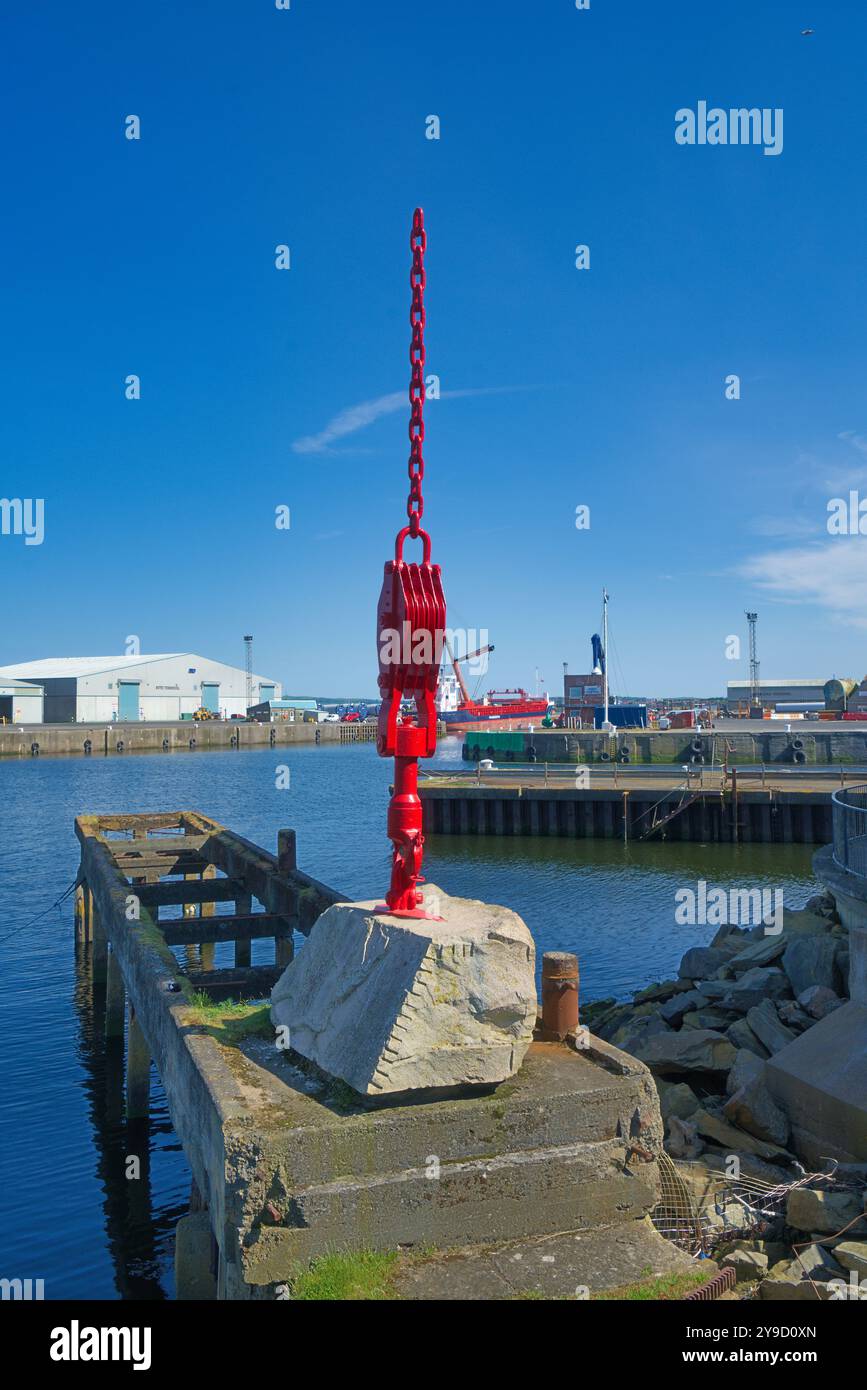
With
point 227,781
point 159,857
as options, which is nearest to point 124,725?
point 227,781

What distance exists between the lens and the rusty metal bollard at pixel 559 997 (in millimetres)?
7730

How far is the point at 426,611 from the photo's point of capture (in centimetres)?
733

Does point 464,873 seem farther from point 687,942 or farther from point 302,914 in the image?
point 302,914

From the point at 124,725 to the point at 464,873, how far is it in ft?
316

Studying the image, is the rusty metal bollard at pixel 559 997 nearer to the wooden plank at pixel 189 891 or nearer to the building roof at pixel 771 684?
the wooden plank at pixel 189 891

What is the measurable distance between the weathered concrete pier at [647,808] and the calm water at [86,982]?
4.38ft

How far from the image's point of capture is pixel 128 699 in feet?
450

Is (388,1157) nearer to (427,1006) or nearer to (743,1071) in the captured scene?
(427,1006)

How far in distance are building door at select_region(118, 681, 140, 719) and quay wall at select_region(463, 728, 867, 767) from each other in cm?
Answer: 7950

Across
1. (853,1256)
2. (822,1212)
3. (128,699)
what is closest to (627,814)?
(822,1212)

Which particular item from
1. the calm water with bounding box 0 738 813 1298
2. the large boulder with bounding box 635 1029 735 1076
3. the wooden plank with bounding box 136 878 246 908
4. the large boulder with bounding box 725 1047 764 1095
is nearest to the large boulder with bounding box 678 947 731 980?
the calm water with bounding box 0 738 813 1298

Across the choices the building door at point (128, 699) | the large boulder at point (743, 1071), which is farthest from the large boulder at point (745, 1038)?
the building door at point (128, 699)

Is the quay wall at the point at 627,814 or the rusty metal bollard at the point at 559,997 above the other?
the rusty metal bollard at the point at 559,997

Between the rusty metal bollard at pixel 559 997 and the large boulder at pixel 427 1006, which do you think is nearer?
the large boulder at pixel 427 1006
